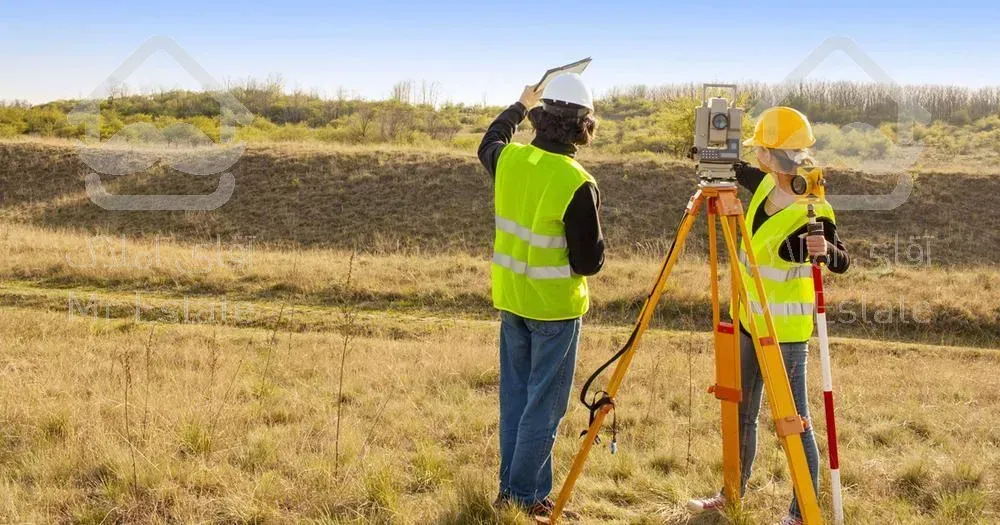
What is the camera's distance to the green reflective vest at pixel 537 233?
3.30m

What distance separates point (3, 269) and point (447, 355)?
10246 mm

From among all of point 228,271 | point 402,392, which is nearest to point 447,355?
point 402,392

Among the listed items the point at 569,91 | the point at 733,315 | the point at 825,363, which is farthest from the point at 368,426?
the point at 825,363

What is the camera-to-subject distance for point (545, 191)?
10.9 ft

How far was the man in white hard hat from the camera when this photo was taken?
3.30m

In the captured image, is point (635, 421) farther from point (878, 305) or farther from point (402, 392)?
point (878, 305)

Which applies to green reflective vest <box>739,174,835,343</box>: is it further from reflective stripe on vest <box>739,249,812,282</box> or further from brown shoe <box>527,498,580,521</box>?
brown shoe <box>527,498,580,521</box>

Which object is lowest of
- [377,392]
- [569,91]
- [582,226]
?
[377,392]

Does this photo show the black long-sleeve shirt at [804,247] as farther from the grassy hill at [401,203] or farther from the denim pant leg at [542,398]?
the grassy hill at [401,203]

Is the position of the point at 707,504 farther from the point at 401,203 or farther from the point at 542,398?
the point at 401,203

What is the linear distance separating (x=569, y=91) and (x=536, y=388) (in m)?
1.34

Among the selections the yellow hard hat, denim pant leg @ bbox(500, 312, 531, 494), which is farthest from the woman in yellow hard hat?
denim pant leg @ bbox(500, 312, 531, 494)

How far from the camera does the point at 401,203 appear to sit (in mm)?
22453

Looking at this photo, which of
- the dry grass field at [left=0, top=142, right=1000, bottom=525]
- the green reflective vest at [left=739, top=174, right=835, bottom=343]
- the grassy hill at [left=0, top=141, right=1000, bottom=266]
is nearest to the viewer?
the green reflective vest at [left=739, top=174, right=835, bottom=343]
